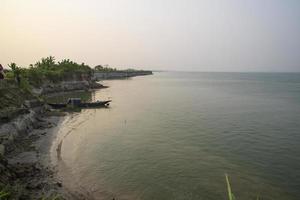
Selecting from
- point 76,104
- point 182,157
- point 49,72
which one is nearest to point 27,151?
point 182,157

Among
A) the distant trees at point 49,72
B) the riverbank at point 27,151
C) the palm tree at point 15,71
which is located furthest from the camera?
the distant trees at point 49,72

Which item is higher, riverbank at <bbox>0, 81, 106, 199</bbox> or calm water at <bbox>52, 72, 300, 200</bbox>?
riverbank at <bbox>0, 81, 106, 199</bbox>

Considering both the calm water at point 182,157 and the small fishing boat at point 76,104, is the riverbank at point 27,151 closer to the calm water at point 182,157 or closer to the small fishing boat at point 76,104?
the calm water at point 182,157

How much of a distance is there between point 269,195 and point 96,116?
34598 millimetres

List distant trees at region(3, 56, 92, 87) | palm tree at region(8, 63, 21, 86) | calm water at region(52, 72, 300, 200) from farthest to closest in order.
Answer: distant trees at region(3, 56, 92, 87) → palm tree at region(8, 63, 21, 86) → calm water at region(52, 72, 300, 200)

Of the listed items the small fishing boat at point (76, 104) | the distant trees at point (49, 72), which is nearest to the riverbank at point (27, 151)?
the small fishing boat at point (76, 104)

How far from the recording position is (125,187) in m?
18.0

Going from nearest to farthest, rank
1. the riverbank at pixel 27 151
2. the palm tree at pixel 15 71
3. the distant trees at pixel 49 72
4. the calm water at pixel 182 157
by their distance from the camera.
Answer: the riverbank at pixel 27 151 < the calm water at pixel 182 157 < the palm tree at pixel 15 71 < the distant trees at pixel 49 72

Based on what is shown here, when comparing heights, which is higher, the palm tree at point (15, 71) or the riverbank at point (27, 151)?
the palm tree at point (15, 71)

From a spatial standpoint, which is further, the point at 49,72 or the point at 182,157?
the point at 49,72

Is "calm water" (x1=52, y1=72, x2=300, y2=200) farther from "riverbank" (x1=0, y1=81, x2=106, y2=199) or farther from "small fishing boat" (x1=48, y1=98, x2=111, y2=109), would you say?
"small fishing boat" (x1=48, y1=98, x2=111, y2=109)

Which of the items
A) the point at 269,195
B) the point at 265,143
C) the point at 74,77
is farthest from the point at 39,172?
the point at 74,77

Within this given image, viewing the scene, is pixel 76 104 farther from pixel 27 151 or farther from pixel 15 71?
pixel 27 151

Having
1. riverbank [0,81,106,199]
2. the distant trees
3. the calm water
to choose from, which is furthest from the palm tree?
the calm water
